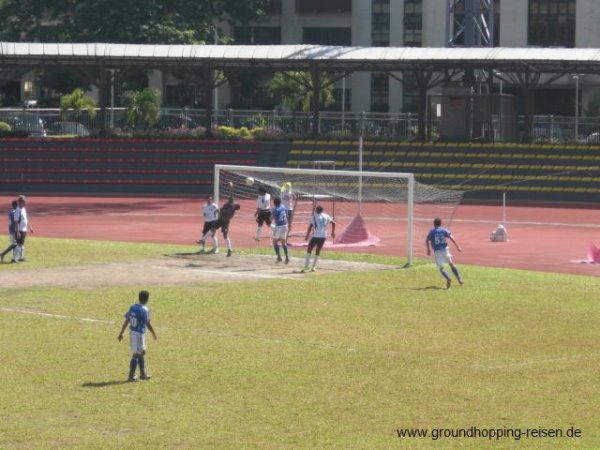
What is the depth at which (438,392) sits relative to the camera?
19703mm

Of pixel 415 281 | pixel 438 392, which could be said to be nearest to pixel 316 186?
pixel 415 281

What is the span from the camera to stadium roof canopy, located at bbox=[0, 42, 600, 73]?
61.3 metres

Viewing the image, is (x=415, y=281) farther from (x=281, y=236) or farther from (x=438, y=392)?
(x=438, y=392)

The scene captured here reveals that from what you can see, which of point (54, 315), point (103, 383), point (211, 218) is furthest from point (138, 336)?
point (211, 218)

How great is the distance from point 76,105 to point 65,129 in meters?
2.40

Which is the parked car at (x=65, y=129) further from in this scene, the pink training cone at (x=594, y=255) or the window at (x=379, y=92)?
the pink training cone at (x=594, y=255)

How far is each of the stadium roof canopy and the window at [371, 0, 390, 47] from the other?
26.0 meters

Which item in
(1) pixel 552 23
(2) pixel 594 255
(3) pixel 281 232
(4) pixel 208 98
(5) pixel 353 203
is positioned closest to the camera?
(3) pixel 281 232

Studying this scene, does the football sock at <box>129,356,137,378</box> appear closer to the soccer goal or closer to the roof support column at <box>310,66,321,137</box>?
the soccer goal

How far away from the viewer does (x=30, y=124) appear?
220 ft

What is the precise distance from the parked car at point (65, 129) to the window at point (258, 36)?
97.0 ft

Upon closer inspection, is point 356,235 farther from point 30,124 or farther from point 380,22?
point 380,22

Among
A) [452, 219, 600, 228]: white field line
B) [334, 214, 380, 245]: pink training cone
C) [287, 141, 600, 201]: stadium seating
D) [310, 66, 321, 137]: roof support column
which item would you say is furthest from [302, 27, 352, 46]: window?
[334, 214, 380, 245]: pink training cone

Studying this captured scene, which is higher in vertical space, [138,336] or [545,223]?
[138,336]
